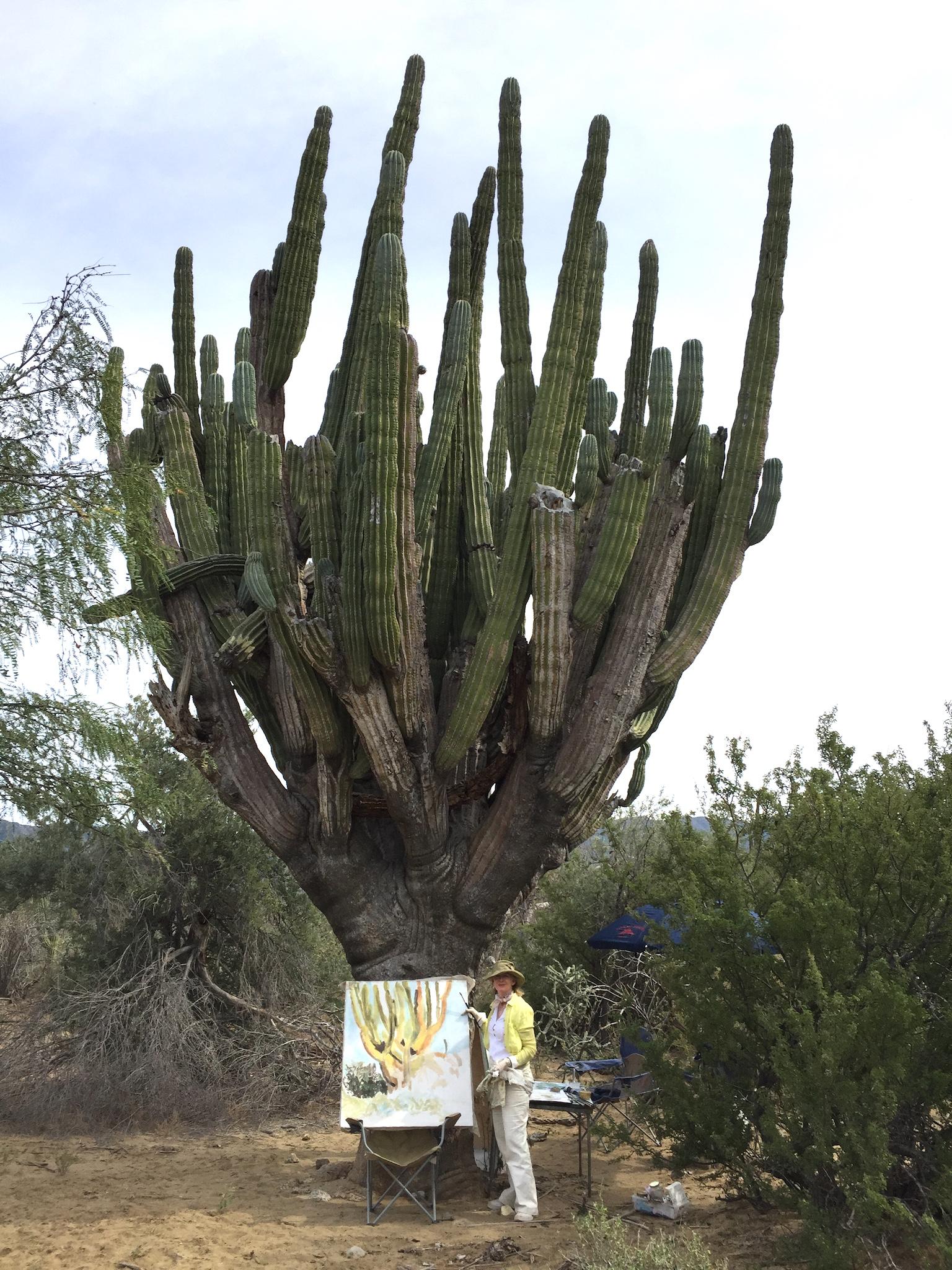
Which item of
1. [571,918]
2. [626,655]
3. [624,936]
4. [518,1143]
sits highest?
[626,655]

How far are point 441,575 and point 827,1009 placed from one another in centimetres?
411

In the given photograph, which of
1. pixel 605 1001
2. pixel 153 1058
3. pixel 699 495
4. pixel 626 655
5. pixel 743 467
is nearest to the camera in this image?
pixel 626 655

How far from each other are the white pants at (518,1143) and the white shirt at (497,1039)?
154 millimetres

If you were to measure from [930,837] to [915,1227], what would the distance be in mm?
1860

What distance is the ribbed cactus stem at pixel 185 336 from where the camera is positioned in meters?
8.90

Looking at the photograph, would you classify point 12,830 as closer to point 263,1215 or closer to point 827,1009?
point 263,1215

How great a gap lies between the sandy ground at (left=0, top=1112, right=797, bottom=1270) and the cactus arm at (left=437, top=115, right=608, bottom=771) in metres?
2.80

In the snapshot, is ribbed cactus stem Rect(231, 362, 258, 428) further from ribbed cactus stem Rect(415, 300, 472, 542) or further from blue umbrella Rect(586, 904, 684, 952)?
blue umbrella Rect(586, 904, 684, 952)

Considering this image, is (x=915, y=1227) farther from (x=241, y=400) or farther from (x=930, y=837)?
(x=241, y=400)

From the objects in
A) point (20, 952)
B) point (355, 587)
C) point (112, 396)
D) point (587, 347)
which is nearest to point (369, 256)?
point (587, 347)

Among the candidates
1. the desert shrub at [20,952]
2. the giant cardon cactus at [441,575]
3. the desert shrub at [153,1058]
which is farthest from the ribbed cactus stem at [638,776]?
the desert shrub at [20,952]

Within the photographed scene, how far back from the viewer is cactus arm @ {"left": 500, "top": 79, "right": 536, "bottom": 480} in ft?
27.7

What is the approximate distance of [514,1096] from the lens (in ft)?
21.2

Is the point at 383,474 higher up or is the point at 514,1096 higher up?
the point at 383,474
